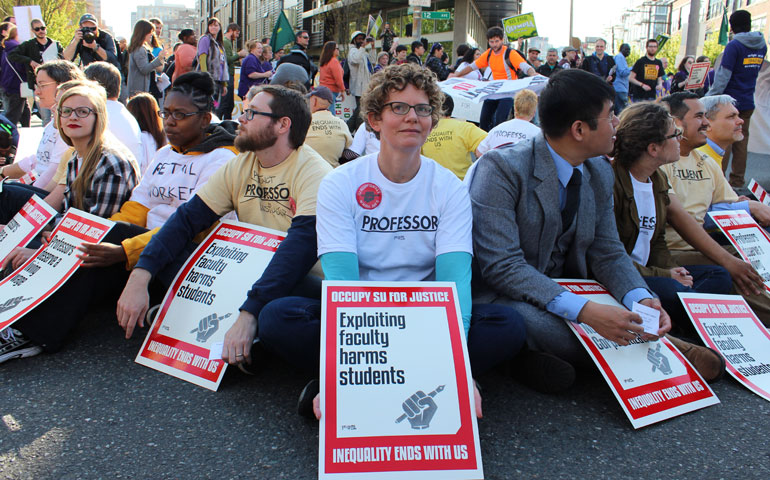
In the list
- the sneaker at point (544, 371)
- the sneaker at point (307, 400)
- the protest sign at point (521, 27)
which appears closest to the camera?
the sneaker at point (307, 400)

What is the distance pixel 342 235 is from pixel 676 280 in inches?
76.6

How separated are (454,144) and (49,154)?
3.33 metres

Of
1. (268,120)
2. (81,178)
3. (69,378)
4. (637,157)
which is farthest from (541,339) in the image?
(81,178)

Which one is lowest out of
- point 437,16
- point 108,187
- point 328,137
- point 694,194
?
point 694,194

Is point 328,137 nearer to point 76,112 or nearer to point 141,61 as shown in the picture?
point 76,112

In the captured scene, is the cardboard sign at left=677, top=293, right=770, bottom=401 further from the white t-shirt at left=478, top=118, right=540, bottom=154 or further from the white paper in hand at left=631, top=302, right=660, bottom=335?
the white t-shirt at left=478, top=118, right=540, bottom=154

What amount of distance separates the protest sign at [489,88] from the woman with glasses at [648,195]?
4.44 metres

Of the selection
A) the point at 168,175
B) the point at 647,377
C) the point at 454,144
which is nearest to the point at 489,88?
the point at 454,144

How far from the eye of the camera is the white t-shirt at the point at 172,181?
3.62m

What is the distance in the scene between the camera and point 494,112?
8961mm

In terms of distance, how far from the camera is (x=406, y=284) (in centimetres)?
241

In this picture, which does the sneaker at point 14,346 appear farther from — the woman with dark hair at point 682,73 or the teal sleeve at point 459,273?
the woman with dark hair at point 682,73

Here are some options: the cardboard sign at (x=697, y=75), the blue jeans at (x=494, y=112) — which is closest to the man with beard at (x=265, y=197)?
the blue jeans at (x=494, y=112)

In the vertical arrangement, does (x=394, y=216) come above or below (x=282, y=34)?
below
